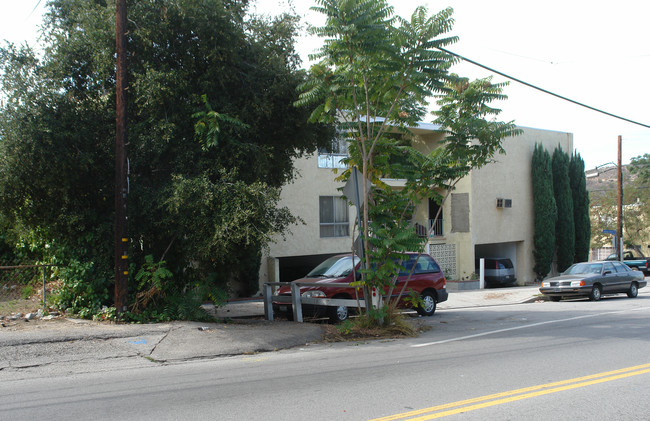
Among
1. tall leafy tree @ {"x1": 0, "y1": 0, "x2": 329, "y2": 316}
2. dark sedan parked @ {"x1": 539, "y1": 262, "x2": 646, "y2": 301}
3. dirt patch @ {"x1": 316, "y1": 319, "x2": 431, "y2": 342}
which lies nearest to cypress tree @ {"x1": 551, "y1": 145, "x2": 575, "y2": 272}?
dark sedan parked @ {"x1": 539, "y1": 262, "x2": 646, "y2": 301}

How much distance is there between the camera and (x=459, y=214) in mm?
29750

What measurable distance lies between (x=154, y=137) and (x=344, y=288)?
566 cm

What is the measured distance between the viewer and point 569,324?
13.2m

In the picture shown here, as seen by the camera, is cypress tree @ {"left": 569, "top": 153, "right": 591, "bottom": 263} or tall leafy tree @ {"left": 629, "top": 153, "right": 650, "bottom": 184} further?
tall leafy tree @ {"left": 629, "top": 153, "right": 650, "bottom": 184}

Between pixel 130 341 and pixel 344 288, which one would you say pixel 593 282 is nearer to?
pixel 344 288

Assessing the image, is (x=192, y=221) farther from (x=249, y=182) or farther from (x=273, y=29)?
(x=273, y=29)

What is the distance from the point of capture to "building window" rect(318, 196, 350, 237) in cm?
2348

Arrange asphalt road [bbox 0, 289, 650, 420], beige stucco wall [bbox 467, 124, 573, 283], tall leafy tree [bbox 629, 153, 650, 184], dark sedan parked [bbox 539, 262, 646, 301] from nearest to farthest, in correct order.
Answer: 1. asphalt road [bbox 0, 289, 650, 420]
2. dark sedan parked [bbox 539, 262, 646, 301]
3. beige stucco wall [bbox 467, 124, 573, 283]
4. tall leafy tree [bbox 629, 153, 650, 184]

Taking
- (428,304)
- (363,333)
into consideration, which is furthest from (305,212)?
(363,333)

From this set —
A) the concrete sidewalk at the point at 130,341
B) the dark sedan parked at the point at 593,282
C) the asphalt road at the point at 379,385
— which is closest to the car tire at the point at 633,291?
the dark sedan parked at the point at 593,282

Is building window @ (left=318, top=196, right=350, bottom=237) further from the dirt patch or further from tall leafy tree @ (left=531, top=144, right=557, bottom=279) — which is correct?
tall leafy tree @ (left=531, top=144, right=557, bottom=279)

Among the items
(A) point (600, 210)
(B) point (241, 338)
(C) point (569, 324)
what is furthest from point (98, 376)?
(A) point (600, 210)

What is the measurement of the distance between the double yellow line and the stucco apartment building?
15.4 meters

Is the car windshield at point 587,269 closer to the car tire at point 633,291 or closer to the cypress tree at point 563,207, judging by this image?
the car tire at point 633,291
